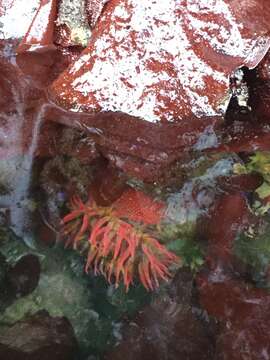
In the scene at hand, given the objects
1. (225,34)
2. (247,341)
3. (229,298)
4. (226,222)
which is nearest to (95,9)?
(225,34)

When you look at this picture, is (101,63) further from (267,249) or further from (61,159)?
(267,249)

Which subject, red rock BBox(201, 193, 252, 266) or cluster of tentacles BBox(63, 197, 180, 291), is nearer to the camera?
cluster of tentacles BBox(63, 197, 180, 291)

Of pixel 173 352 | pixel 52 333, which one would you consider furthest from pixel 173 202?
pixel 52 333

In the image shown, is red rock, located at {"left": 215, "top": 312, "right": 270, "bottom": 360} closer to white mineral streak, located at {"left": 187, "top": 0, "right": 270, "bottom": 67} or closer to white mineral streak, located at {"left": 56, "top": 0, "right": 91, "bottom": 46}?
white mineral streak, located at {"left": 187, "top": 0, "right": 270, "bottom": 67}

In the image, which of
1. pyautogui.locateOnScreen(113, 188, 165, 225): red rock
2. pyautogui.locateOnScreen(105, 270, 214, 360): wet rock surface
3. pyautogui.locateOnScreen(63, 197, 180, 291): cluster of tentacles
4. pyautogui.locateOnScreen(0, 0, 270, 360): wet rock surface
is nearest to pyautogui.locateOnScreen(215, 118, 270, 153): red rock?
pyautogui.locateOnScreen(0, 0, 270, 360): wet rock surface

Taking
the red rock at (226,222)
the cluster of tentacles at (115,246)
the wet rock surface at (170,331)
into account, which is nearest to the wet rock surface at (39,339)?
the wet rock surface at (170,331)

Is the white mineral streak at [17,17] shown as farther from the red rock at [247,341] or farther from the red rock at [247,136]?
the red rock at [247,341]
